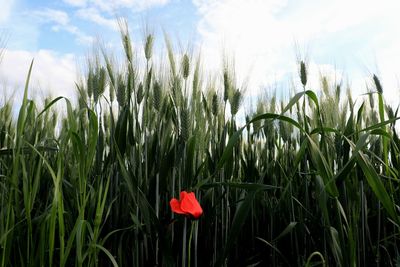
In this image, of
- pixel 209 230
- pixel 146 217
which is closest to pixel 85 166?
pixel 146 217

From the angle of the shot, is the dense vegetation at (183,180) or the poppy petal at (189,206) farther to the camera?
the dense vegetation at (183,180)

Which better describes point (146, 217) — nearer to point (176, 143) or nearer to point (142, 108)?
point (176, 143)

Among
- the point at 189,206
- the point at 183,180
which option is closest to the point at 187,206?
the point at 189,206

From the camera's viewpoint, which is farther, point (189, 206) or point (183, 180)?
point (183, 180)

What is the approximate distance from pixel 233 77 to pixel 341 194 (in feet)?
2.11

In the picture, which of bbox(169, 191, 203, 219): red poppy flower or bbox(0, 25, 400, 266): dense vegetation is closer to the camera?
bbox(169, 191, 203, 219): red poppy flower

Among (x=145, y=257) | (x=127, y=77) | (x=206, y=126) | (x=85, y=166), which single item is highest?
(x=127, y=77)

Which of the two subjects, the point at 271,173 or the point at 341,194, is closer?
the point at 341,194

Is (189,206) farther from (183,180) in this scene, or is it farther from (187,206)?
(183,180)

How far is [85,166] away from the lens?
1074mm

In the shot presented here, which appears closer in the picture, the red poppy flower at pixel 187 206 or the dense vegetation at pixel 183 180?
Result: the red poppy flower at pixel 187 206

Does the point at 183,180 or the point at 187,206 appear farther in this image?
the point at 183,180

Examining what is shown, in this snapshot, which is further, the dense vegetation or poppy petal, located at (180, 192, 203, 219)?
the dense vegetation

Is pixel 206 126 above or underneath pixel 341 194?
above
